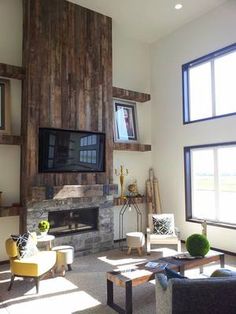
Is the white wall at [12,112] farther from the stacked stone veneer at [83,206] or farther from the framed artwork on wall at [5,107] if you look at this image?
the stacked stone veneer at [83,206]

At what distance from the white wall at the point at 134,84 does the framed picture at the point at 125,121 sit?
0.80 feet

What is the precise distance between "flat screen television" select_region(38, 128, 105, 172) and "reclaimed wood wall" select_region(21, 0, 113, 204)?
12 centimetres

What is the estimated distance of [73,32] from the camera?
561cm

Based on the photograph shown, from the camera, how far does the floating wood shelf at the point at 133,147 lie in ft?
20.5

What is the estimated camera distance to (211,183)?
588cm

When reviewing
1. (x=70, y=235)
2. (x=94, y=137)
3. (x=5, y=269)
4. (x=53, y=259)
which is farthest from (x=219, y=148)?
(x=5, y=269)

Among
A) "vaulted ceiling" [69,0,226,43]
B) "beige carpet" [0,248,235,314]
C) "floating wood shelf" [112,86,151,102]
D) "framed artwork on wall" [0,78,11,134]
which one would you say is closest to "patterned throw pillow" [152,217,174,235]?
"beige carpet" [0,248,235,314]

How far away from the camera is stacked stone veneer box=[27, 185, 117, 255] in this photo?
4965 mm

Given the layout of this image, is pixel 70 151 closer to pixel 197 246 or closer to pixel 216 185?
pixel 197 246

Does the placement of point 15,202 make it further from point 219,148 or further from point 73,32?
point 219,148

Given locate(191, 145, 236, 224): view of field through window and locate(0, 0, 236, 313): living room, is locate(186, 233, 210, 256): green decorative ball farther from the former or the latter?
locate(191, 145, 236, 224): view of field through window

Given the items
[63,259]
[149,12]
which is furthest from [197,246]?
[149,12]

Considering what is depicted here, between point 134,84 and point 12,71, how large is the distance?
3.15 m

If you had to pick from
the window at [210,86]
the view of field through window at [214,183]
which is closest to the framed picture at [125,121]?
the window at [210,86]
